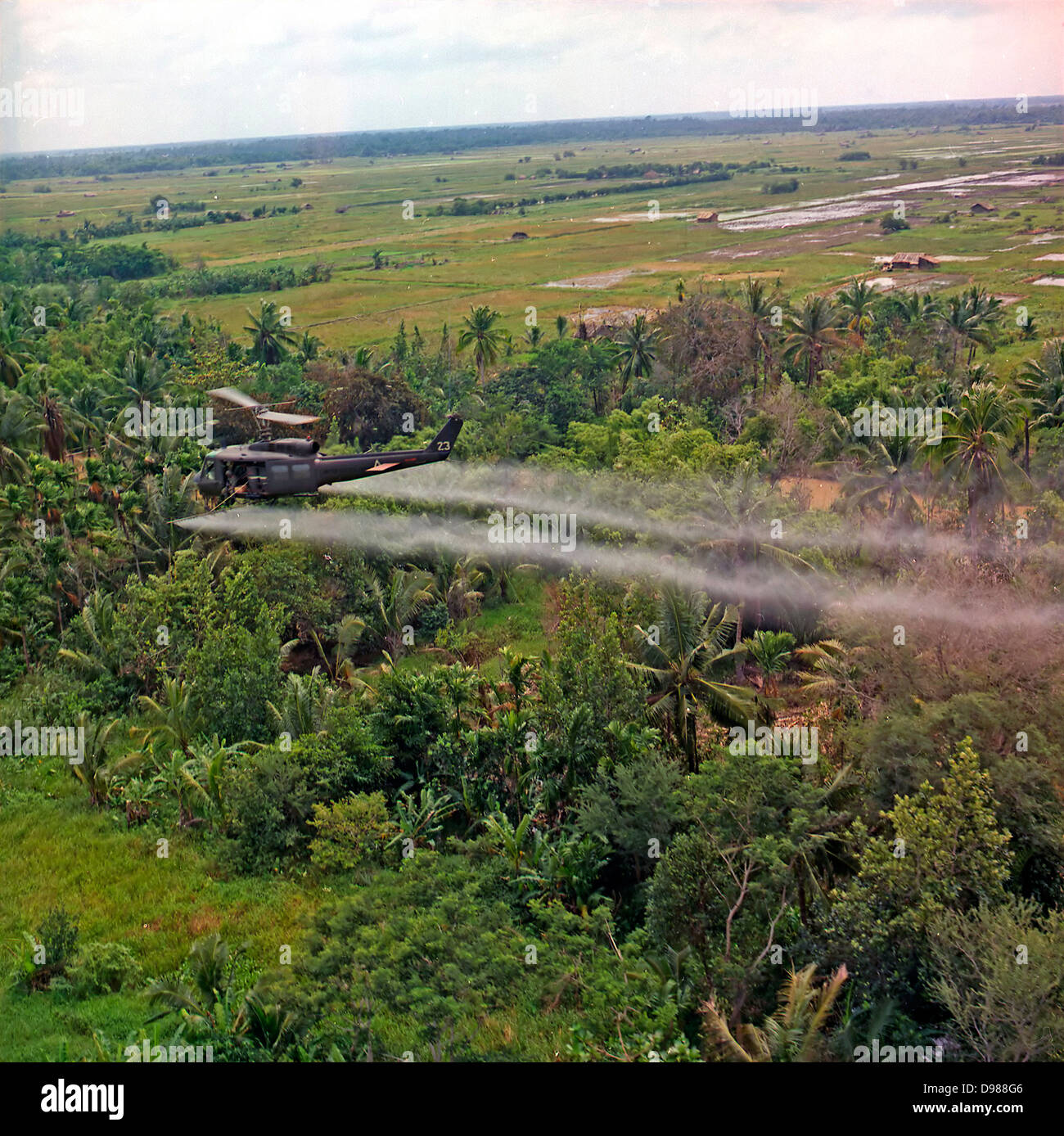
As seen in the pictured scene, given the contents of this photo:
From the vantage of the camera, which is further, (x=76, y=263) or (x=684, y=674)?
(x=76, y=263)

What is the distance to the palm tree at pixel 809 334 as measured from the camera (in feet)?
172

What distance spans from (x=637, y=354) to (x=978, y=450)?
2494 centimetres

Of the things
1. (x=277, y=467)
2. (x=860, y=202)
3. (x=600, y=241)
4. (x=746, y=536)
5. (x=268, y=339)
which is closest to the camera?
(x=277, y=467)

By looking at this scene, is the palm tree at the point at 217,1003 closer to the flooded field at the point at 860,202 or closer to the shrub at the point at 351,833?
the shrub at the point at 351,833

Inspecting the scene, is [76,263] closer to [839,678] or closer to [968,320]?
[968,320]

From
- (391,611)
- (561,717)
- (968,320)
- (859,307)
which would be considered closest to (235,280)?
(859,307)

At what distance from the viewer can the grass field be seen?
9119 centimetres

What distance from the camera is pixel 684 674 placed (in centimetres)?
2502

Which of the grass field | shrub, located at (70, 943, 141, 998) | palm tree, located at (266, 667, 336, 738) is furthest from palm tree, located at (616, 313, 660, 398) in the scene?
shrub, located at (70, 943, 141, 998)

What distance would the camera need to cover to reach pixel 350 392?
49.8m

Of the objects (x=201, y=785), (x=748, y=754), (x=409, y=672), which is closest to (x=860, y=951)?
(x=748, y=754)
